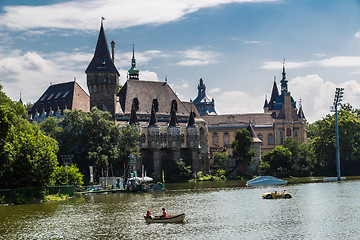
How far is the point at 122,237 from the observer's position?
42.1m

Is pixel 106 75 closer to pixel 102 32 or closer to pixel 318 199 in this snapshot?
pixel 102 32

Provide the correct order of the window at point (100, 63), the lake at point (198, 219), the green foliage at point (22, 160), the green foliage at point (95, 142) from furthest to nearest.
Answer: the window at point (100, 63) → the green foliage at point (95, 142) → the green foliage at point (22, 160) → the lake at point (198, 219)

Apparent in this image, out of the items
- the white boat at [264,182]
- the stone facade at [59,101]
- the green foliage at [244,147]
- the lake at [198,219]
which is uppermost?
the stone facade at [59,101]

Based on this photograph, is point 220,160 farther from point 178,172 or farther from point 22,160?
point 22,160

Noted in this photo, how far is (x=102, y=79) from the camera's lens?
12631 centimetres

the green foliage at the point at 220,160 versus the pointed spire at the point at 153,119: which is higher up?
the pointed spire at the point at 153,119

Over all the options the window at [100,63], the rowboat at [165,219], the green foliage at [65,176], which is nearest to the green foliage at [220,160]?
the window at [100,63]

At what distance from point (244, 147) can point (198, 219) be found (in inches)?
3398

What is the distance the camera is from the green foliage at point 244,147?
446ft

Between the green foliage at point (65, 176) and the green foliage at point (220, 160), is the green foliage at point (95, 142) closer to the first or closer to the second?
the green foliage at point (65, 176)

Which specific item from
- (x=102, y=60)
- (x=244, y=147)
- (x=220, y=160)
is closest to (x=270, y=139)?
(x=220, y=160)

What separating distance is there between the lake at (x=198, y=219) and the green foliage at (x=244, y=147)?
63074 millimetres

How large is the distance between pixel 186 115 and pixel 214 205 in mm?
80678

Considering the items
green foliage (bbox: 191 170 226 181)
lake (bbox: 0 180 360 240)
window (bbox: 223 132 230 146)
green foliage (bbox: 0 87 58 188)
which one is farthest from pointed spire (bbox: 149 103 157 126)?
green foliage (bbox: 0 87 58 188)
